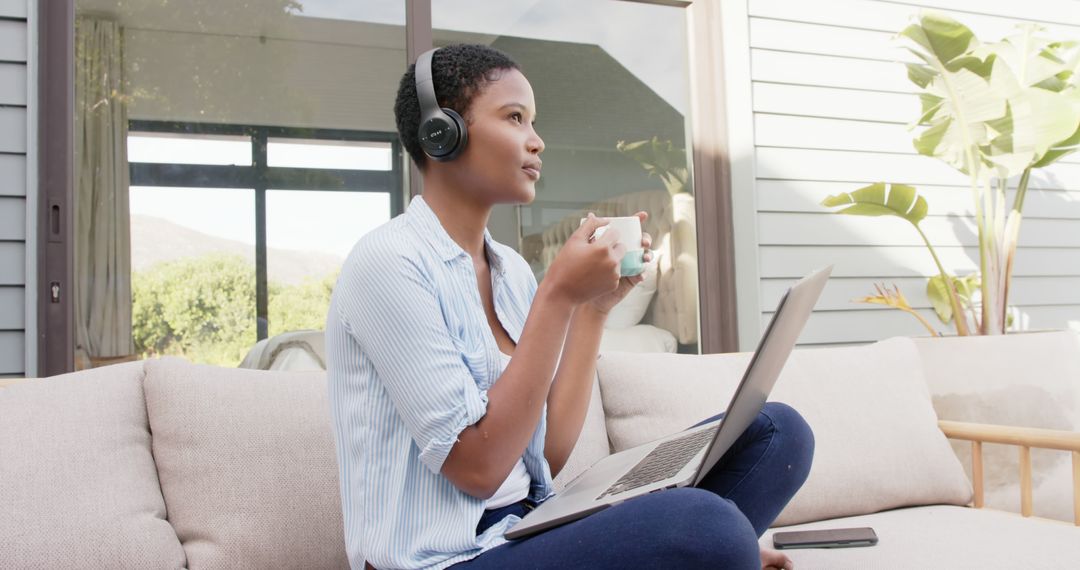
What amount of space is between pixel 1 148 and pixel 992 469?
10.6ft

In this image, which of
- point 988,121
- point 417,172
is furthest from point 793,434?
point 988,121

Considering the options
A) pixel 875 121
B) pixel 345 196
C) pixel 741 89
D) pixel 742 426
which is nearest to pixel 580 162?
pixel 741 89

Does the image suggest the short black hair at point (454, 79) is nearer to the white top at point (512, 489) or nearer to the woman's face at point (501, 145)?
the woman's face at point (501, 145)

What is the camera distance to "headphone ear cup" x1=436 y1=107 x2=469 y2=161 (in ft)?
4.44

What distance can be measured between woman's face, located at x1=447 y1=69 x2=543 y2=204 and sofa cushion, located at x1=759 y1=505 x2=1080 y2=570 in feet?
3.12

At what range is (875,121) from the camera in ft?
12.8

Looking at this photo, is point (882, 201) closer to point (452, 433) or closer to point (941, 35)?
point (941, 35)

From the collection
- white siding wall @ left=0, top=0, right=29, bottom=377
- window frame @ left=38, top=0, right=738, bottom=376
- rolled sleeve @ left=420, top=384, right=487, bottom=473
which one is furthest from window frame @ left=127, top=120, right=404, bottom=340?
rolled sleeve @ left=420, top=384, right=487, bottom=473

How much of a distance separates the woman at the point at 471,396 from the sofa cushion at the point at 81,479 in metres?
0.56

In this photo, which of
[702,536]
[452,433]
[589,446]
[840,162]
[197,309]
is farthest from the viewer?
[840,162]

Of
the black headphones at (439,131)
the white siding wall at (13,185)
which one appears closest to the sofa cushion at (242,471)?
the black headphones at (439,131)

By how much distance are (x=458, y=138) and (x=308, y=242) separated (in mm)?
2054

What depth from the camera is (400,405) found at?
3.76 feet

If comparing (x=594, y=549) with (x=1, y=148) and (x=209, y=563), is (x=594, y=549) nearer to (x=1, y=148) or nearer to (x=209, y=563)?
(x=209, y=563)
